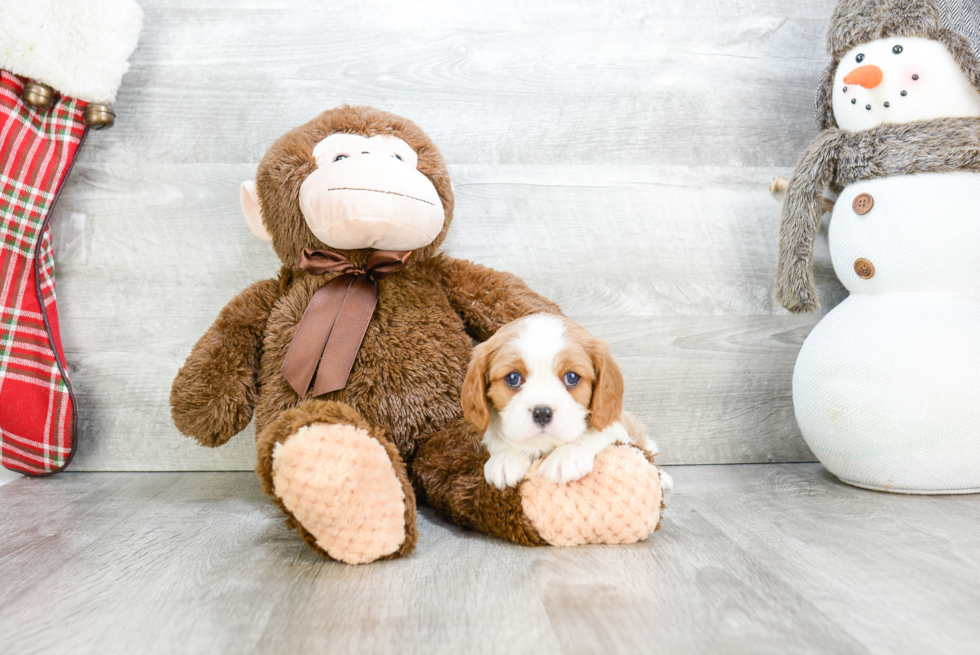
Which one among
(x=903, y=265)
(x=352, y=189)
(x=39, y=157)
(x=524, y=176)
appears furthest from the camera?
(x=524, y=176)

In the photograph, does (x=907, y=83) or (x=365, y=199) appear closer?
(x=365, y=199)

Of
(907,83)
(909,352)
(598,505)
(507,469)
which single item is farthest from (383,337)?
(907,83)

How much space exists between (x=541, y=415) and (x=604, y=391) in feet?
0.30

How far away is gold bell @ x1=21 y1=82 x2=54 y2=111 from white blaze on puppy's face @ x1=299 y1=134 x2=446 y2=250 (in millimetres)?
520

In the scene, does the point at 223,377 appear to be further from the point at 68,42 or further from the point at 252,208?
the point at 68,42

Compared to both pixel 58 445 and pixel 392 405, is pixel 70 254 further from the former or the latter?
pixel 392 405

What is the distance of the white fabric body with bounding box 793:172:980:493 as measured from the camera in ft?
3.21

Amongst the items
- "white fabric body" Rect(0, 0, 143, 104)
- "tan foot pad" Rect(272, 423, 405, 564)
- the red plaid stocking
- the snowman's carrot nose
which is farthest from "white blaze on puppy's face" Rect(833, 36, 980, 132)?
the red plaid stocking

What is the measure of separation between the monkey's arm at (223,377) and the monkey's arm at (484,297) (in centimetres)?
29

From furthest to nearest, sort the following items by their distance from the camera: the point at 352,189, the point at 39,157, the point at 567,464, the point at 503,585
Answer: the point at 39,157, the point at 352,189, the point at 567,464, the point at 503,585

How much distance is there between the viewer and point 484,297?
1.04 meters

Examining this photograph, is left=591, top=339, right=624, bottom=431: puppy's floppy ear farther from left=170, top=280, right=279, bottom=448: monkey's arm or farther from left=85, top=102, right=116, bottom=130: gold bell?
left=85, top=102, right=116, bottom=130: gold bell

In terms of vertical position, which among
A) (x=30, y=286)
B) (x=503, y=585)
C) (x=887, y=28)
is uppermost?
(x=887, y=28)

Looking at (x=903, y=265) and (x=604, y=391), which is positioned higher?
(x=903, y=265)
